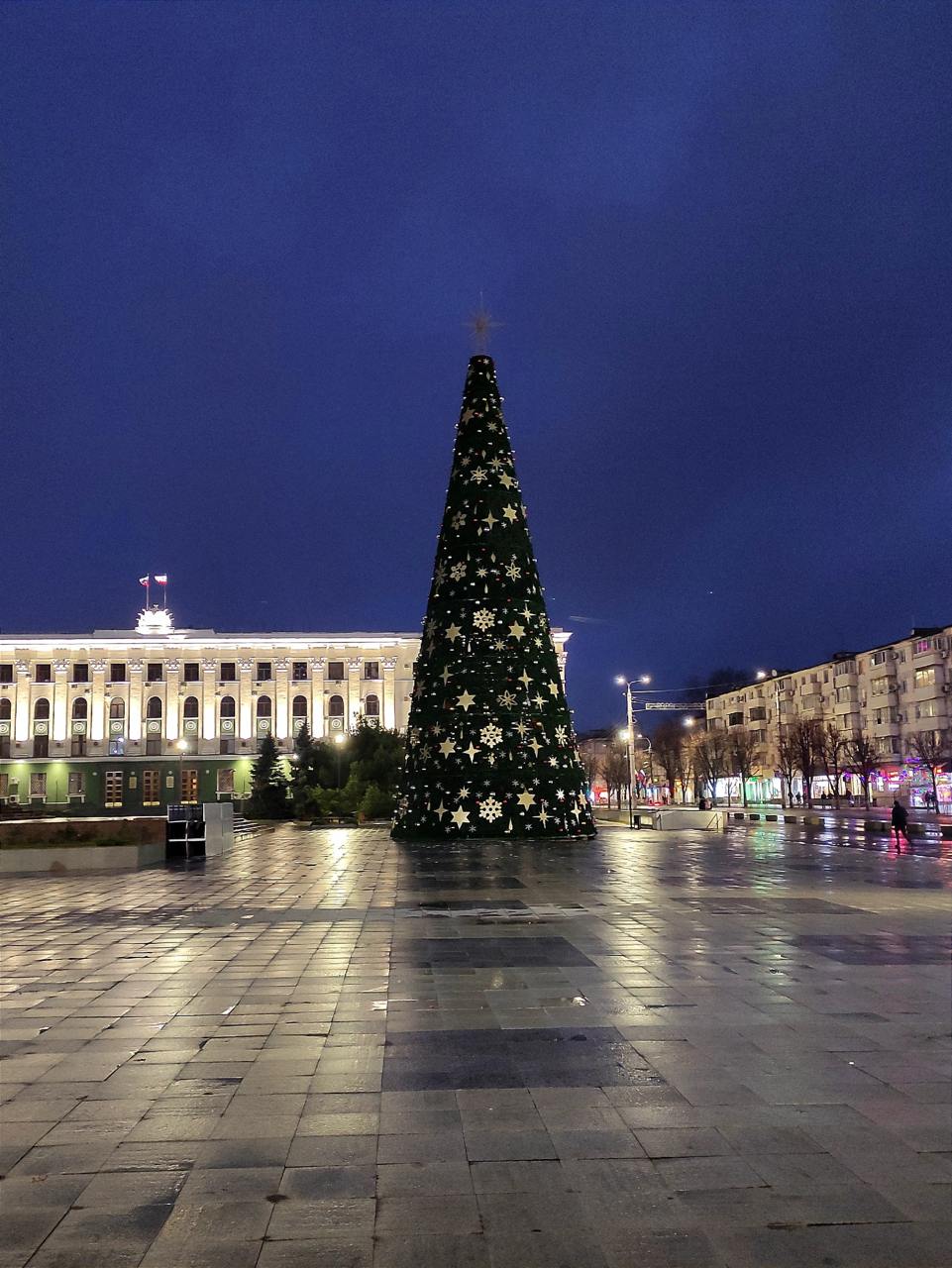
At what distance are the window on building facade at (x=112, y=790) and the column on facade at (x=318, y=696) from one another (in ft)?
54.3

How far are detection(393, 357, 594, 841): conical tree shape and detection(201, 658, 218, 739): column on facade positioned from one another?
62.0m

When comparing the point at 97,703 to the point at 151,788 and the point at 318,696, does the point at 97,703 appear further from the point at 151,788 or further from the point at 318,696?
the point at 318,696

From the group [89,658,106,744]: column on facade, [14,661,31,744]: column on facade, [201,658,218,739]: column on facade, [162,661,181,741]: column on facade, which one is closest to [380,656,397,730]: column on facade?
[201,658,218,739]: column on facade

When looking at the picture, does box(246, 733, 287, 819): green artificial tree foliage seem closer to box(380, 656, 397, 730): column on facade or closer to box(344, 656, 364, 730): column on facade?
box(344, 656, 364, 730): column on facade

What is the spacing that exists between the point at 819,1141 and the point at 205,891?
1371 cm

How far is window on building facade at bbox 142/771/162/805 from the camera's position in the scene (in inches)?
3327

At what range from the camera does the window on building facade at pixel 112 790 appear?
277 feet

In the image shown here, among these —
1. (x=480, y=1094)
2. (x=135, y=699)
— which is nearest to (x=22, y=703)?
(x=135, y=699)

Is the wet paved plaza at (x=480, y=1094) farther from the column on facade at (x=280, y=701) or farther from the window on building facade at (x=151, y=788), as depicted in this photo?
the column on facade at (x=280, y=701)

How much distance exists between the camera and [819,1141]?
15.5 feet

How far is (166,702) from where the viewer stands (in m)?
88.6

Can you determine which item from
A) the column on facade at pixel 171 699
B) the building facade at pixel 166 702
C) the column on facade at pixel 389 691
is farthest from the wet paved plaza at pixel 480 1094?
the column on facade at pixel 171 699

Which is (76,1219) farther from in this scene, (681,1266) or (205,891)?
(205,891)

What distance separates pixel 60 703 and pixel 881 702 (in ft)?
221
